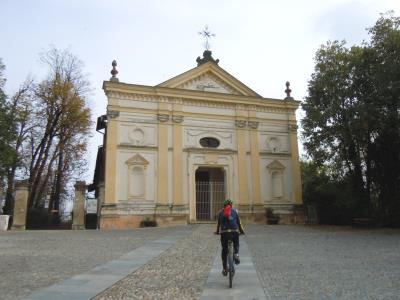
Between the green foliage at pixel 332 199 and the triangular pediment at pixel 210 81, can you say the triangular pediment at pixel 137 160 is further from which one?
the green foliage at pixel 332 199

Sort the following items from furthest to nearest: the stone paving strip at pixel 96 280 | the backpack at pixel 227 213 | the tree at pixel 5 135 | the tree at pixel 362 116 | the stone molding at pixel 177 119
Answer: the stone molding at pixel 177 119, the tree at pixel 5 135, the tree at pixel 362 116, the backpack at pixel 227 213, the stone paving strip at pixel 96 280

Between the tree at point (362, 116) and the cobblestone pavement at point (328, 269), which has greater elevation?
the tree at point (362, 116)

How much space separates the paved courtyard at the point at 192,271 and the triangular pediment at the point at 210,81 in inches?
592

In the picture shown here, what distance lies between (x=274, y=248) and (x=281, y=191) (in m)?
14.5

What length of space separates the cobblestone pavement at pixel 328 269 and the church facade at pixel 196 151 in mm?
11127

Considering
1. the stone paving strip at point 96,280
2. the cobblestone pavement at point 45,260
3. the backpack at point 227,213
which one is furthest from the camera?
the backpack at point 227,213

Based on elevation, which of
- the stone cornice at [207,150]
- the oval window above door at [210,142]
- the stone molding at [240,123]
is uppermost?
the stone molding at [240,123]

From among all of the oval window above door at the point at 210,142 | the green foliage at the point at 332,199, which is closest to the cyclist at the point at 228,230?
the green foliage at the point at 332,199

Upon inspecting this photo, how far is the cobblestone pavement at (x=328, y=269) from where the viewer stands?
242 inches

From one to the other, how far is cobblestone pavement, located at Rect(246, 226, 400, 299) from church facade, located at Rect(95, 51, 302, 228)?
1113cm

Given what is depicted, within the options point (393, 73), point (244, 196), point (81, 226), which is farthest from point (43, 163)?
point (393, 73)

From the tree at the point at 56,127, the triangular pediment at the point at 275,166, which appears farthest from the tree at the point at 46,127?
the triangular pediment at the point at 275,166

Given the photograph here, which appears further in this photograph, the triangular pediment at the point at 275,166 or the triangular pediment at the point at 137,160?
the triangular pediment at the point at 275,166

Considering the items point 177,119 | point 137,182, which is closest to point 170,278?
point 137,182
